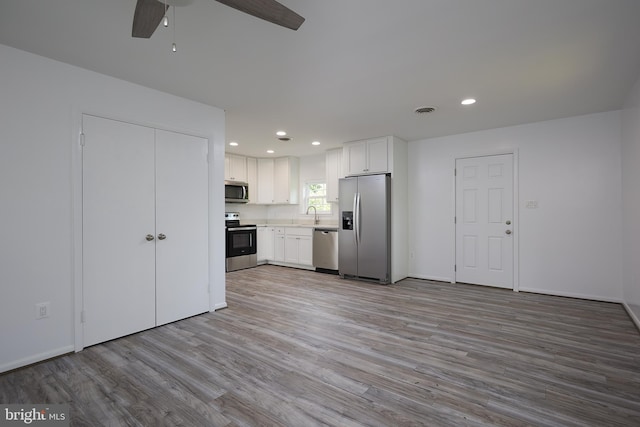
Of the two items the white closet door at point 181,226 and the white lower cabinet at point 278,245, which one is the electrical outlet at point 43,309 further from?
the white lower cabinet at point 278,245

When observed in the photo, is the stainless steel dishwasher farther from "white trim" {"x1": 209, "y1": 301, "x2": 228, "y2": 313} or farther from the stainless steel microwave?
"white trim" {"x1": 209, "y1": 301, "x2": 228, "y2": 313}

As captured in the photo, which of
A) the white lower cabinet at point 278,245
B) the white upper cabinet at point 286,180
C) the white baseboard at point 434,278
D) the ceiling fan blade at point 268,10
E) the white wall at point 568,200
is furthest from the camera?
the white upper cabinet at point 286,180

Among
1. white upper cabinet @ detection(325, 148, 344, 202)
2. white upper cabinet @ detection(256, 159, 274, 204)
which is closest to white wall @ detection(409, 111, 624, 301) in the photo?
white upper cabinet @ detection(325, 148, 344, 202)

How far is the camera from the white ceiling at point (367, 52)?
192 cm

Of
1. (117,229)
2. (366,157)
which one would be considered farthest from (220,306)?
(366,157)

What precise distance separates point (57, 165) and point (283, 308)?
2612mm

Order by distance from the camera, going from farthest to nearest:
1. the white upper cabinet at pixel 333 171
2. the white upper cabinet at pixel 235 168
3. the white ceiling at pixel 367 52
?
the white upper cabinet at pixel 235 168
the white upper cabinet at pixel 333 171
the white ceiling at pixel 367 52

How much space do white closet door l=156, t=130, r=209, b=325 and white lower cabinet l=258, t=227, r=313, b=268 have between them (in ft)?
9.11

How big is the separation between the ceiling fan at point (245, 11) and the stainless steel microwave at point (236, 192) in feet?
15.2

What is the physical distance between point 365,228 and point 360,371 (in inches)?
119

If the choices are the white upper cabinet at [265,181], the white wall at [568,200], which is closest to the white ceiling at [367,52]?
the white wall at [568,200]

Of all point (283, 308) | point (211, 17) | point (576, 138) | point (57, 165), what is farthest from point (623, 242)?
point (57, 165)

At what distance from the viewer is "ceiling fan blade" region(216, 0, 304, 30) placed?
1.39 metres

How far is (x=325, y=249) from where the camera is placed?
580cm
